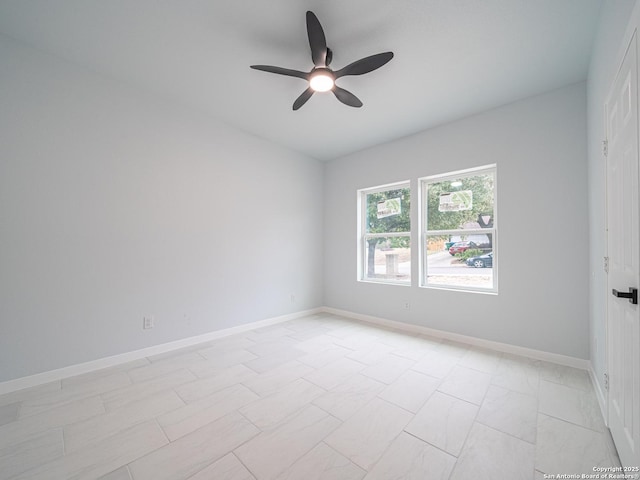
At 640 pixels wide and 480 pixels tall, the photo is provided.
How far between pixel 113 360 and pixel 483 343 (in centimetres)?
407

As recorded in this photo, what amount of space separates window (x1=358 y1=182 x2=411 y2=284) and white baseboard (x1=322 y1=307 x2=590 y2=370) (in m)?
0.64

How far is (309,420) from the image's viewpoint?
1816mm

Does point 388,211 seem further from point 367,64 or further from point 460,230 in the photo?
point 367,64

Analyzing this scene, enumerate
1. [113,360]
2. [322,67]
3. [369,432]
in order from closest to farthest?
1. [369,432]
2. [322,67]
3. [113,360]

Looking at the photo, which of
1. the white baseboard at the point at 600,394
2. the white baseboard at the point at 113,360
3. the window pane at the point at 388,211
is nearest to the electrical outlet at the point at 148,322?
the white baseboard at the point at 113,360

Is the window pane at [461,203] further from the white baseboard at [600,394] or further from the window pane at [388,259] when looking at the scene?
the white baseboard at [600,394]

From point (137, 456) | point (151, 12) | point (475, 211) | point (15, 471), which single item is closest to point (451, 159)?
point (475, 211)

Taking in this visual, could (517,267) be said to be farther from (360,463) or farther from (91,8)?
(91,8)

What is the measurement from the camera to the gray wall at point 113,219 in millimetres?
2227

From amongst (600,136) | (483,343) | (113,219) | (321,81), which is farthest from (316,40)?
(483,343)

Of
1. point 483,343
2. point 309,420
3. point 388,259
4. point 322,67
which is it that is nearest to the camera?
point 309,420

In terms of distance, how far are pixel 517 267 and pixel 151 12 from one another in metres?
4.13

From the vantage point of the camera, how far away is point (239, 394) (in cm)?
214

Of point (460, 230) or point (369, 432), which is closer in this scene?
point (369, 432)
